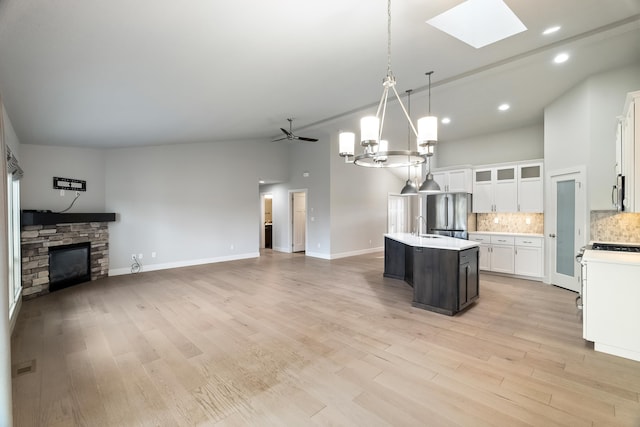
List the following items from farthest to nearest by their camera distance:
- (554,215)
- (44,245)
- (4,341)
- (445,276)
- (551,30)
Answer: (554,215), (44,245), (445,276), (551,30), (4,341)

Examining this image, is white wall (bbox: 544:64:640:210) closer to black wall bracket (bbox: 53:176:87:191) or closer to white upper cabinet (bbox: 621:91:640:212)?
white upper cabinet (bbox: 621:91:640:212)

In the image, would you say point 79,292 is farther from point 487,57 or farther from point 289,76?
point 487,57

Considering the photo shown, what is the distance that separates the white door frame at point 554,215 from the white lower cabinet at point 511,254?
0.19 meters

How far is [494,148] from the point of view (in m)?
6.83

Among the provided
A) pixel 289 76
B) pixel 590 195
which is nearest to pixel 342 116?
pixel 289 76

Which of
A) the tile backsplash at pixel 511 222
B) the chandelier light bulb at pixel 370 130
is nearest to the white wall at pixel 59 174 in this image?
the chandelier light bulb at pixel 370 130

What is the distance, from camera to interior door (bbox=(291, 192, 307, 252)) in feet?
31.3

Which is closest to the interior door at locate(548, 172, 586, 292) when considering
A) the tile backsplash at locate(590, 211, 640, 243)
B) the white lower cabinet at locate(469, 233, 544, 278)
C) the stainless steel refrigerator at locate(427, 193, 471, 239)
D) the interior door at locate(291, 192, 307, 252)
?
the tile backsplash at locate(590, 211, 640, 243)

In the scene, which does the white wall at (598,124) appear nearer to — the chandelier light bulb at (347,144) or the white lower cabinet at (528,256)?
the white lower cabinet at (528,256)

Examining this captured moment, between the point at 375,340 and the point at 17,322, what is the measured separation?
14.6 ft

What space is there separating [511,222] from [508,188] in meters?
0.81

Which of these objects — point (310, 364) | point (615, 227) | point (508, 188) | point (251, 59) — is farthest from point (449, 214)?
point (251, 59)

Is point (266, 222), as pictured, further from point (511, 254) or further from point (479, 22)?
point (479, 22)

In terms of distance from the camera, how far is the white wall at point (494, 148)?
20.7 feet
